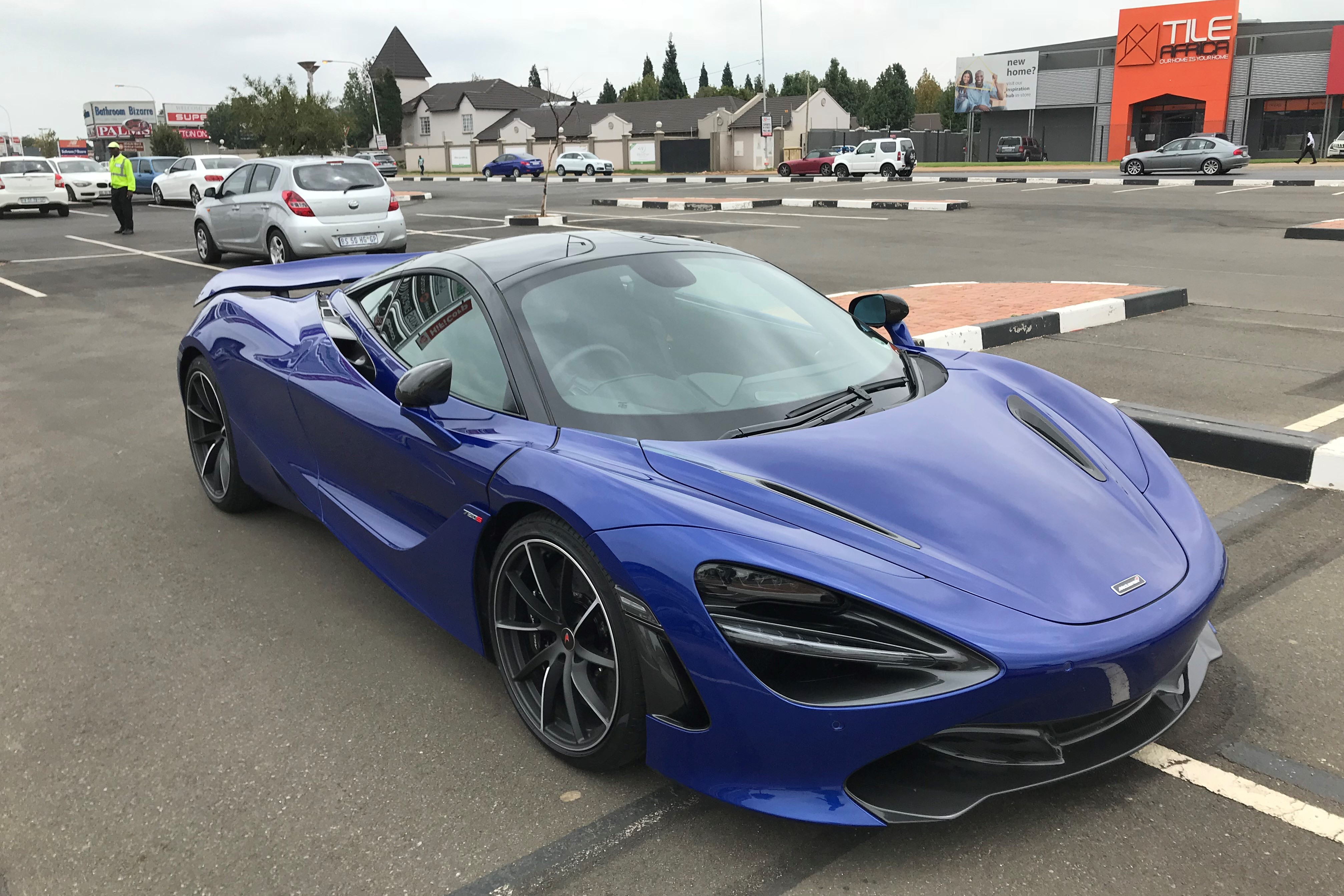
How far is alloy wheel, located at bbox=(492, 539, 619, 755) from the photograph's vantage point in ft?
8.37

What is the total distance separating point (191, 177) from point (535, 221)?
45.5 ft

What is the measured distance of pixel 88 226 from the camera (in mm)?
22891

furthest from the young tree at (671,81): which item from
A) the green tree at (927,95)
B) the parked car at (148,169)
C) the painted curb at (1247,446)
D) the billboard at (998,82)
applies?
the painted curb at (1247,446)

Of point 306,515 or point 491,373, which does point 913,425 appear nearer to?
point 491,373

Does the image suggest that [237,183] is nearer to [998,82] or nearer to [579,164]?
[579,164]

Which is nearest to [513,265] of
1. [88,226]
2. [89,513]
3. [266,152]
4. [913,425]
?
[913,425]

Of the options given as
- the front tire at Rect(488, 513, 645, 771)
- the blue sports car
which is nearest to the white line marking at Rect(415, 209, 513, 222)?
the blue sports car

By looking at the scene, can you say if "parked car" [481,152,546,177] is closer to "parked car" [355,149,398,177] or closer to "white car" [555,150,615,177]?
"white car" [555,150,615,177]

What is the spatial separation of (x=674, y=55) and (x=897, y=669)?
463ft

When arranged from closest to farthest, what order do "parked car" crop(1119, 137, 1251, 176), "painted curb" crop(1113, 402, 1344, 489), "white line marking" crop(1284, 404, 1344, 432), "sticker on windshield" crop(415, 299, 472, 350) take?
"sticker on windshield" crop(415, 299, 472, 350) → "painted curb" crop(1113, 402, 1344, 489) → "white line marking" crop(1284, 404, 1344, 432) → "parked car" crop(1119, 137, 1251, 176)

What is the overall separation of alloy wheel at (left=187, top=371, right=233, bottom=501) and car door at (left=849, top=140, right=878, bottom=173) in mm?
35159

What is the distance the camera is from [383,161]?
55844 millimetres

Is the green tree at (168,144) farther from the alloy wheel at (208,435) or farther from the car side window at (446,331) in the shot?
the car side window at (446,331)

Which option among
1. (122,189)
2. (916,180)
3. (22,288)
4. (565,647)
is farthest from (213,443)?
(916,180)
